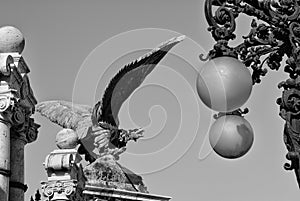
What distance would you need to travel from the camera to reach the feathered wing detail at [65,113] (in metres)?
22.5

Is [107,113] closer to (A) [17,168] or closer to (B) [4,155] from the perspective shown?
(A) [17,168]

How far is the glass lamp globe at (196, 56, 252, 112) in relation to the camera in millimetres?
6367

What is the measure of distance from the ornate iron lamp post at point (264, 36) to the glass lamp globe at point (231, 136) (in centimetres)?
32

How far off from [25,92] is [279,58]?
265 centimetres

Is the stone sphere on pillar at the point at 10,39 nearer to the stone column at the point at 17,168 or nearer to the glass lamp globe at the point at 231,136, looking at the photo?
the stone column at the point at 17,168

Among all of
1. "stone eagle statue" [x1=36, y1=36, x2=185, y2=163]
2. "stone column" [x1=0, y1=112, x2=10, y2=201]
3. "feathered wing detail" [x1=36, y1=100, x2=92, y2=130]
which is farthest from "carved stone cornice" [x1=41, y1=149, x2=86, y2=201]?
"feathered wing detail" [x1=36, y1=100, x2=92, y2=130]

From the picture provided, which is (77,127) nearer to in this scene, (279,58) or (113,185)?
(113,185)

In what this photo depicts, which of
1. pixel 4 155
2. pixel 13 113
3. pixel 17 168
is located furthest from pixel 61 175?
pixel 4 155

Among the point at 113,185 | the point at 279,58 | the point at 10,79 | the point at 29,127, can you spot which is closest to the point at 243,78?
the point at 279,58

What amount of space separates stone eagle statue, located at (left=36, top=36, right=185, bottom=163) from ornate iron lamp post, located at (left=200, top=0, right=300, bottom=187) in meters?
14.1

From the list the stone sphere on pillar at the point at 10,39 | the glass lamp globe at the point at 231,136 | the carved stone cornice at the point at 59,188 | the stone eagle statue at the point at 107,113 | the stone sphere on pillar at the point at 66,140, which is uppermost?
the stone eagle statue at the point at 107,113

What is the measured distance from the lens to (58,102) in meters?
24.0

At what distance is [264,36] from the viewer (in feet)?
23.2

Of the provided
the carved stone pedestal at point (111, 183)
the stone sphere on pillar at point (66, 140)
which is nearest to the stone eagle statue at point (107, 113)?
the carved stone pedestal at point (111, 183)
